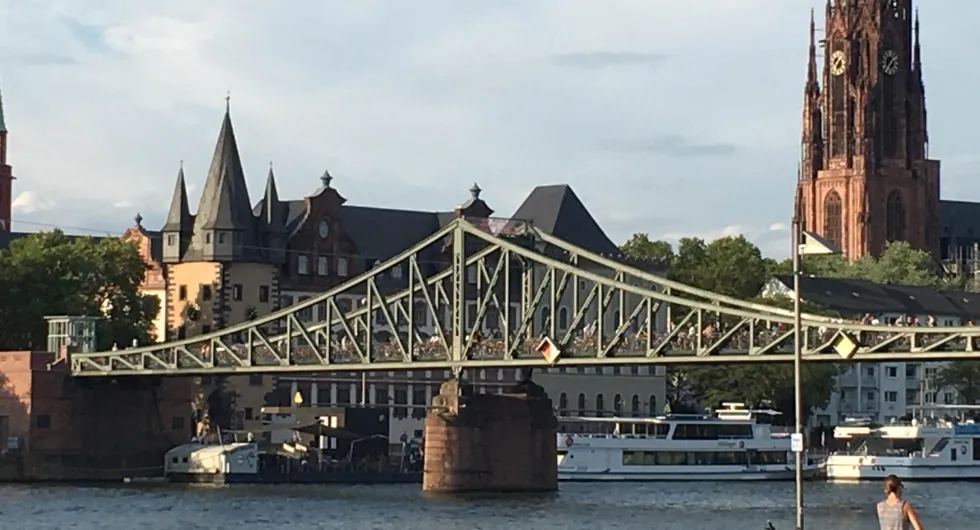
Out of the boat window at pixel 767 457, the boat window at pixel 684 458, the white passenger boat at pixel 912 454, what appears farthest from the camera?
the white passenger boat at pixel 912 454

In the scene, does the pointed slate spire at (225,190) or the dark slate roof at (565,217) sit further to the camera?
the dark slate roof at (565,217)

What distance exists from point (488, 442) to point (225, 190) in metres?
38.7

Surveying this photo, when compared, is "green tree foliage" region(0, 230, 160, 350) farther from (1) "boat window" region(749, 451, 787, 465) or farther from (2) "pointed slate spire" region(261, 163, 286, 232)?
(1) "boat window" region(749, 451, 787, 465)

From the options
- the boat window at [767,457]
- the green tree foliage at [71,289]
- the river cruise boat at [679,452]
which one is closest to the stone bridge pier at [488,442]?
the river cruise boat at [679,452]

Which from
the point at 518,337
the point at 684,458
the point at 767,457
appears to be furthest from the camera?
the point at 767,457

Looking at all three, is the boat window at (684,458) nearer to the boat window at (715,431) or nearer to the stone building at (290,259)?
the boat window at (715,431)

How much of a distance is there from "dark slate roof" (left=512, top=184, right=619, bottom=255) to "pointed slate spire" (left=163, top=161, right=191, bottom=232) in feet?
101

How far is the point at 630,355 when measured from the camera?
334ft

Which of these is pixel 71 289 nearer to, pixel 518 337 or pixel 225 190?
pixel 225 190

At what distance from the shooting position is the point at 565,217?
173750 millimetres

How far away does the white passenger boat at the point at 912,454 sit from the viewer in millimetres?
147000

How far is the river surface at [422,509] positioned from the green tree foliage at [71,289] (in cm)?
2397

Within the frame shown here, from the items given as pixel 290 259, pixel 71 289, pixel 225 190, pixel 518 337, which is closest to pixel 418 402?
pixel 290 259

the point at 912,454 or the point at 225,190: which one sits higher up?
the point at 225,190
